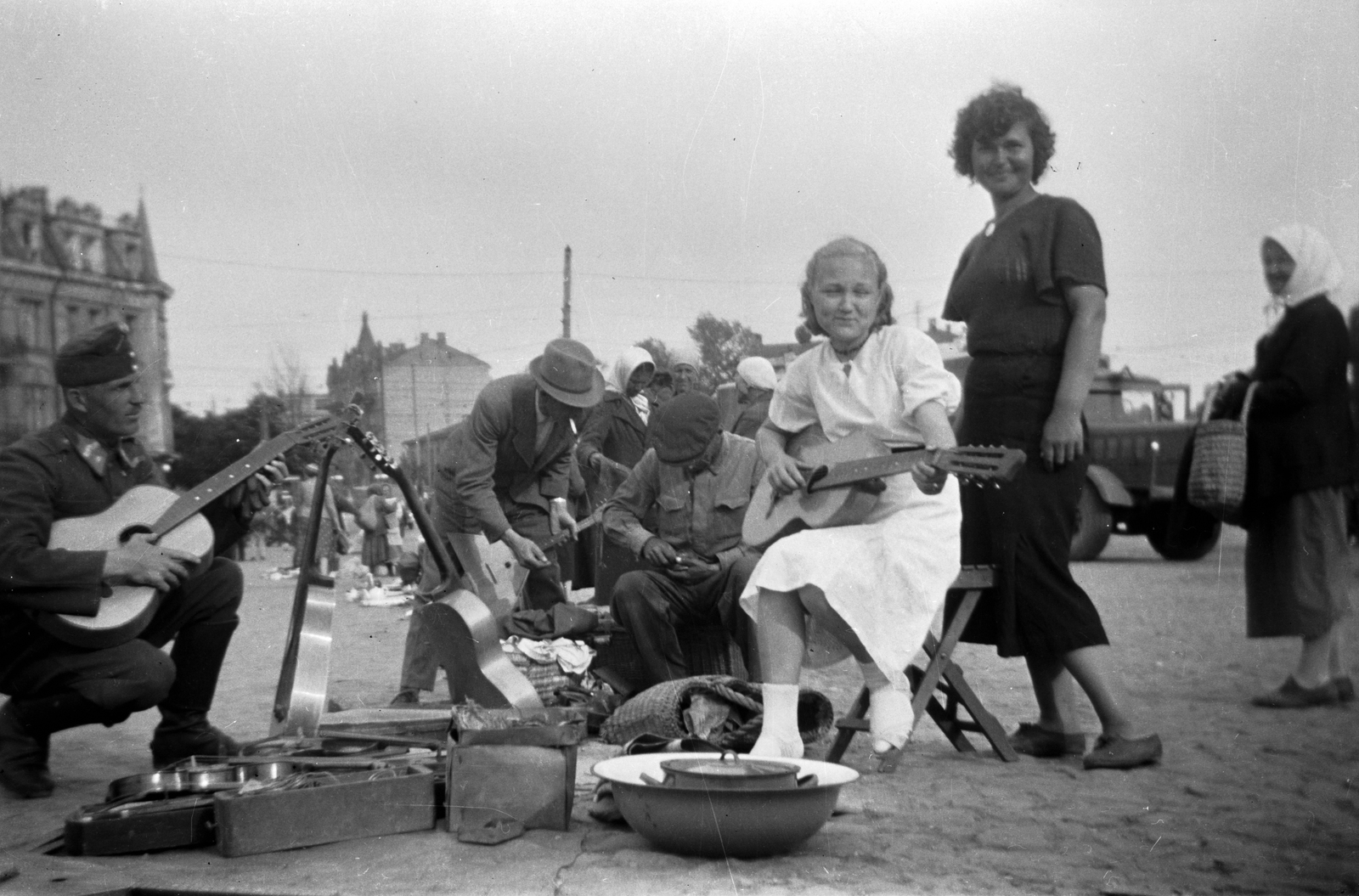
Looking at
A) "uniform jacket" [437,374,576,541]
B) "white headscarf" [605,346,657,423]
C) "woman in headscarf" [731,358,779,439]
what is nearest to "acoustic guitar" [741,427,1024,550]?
"woman in headscarf" [731,358,779,439]

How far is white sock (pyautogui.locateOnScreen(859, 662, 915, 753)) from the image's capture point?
3713 mm

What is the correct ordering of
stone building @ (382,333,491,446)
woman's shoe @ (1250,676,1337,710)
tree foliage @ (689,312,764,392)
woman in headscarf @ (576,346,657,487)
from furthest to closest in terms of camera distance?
1. woman in headscarf @ (576,346,657,487)
2. stone building @ (382,333,491,446)
3. tree foliage @ (689,312,764,392)
4. woman's shoe @ (1250,676,1337,710)

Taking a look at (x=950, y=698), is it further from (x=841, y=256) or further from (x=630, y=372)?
(x=630, y=372)

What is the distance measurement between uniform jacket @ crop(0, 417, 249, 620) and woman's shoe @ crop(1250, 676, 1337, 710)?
11.5ft

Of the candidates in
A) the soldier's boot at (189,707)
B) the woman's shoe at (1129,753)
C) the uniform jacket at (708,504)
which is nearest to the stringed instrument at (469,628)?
the soldier's boot at (189,707)

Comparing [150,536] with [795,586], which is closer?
[795,586]

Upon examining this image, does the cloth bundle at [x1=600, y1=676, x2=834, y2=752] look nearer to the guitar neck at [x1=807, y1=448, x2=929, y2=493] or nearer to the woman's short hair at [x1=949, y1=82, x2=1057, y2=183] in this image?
the guitar neck at [x1=807, y1=448, x2=929, y2=493]

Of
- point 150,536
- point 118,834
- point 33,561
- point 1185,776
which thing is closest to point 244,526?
point 150,536

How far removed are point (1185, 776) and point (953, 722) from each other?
0.78 m

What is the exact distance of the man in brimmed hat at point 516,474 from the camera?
501 cm

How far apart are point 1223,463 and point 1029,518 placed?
59 cm

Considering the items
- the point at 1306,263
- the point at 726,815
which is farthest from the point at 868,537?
the point at 1306,263

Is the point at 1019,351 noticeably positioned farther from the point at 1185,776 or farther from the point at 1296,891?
Result: the point at 1296,891

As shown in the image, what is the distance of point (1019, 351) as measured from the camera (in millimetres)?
3957
